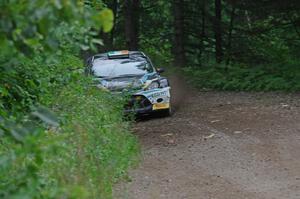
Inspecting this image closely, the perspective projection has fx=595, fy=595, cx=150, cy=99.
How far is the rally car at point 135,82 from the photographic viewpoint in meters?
13.9

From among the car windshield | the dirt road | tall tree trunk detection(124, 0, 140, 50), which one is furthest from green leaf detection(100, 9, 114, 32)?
tall tree trunk detection(124, 0, 140, 50)

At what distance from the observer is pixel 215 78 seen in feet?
72.8

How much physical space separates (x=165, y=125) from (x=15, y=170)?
29.4ft

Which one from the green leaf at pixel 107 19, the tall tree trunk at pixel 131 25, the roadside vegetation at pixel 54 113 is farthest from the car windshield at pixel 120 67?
the tall tree trunk at pixel 131 25

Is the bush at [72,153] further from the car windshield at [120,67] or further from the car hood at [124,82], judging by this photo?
the car windshield at [120,67]

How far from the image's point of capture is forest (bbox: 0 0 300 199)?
2.54 m

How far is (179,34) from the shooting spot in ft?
88.4

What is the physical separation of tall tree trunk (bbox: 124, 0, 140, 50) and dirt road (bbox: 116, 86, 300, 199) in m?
→ 12.7

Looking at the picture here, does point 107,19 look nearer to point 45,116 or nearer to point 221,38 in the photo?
point 45,116

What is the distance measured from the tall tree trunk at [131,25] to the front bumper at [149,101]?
556 inches

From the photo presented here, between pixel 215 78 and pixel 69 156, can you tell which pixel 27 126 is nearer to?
pixel 69 156

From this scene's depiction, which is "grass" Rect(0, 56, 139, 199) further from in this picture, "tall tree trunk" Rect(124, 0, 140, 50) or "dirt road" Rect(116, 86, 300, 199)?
"tall tree trunk" Rect(124, 0, 140, 50)

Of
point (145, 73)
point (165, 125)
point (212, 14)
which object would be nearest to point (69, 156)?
point (165, 125)

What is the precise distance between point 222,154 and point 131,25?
19.1 meters
